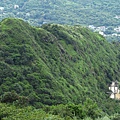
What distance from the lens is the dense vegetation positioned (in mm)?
59966

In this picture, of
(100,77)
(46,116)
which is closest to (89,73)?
(100,77)

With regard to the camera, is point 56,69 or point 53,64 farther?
point 53,64

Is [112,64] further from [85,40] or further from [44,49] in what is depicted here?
[44,49]

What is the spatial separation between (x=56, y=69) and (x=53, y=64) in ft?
3.77

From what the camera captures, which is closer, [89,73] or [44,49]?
[44,49]

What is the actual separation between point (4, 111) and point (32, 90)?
2184cm

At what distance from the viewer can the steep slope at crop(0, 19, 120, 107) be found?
63.6 meters

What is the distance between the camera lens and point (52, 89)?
215ft

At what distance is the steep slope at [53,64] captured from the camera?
6359 centimetres

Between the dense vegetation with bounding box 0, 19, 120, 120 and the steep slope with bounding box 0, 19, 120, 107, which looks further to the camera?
the steep slope with bounding box 0, 19, 120, 107

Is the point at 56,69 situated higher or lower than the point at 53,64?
lower

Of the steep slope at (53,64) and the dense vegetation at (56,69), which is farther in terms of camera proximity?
the steep slope at (53,64)

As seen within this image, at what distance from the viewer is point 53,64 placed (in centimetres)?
7506

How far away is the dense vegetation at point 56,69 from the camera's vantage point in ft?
197
